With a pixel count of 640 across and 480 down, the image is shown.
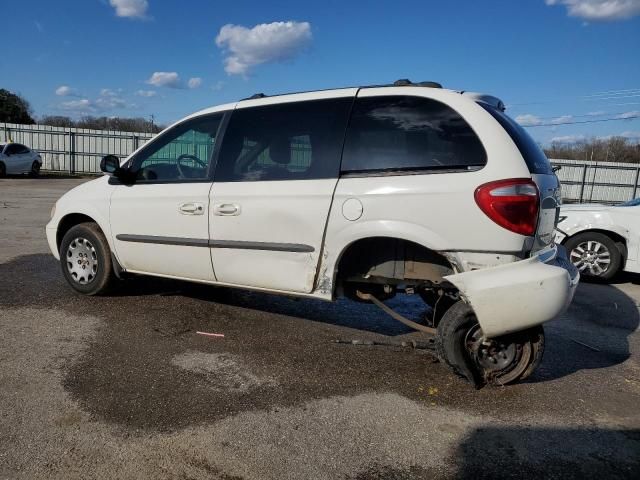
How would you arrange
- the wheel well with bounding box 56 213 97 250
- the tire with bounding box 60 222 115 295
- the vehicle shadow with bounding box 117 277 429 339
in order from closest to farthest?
1. the vehicle shadow with bounding box 117 277 429 339
2. the tire with bounding box 60 222 115 295
3. the wheel well with bounding box 56 213 97 250

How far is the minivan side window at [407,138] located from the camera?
3.44m

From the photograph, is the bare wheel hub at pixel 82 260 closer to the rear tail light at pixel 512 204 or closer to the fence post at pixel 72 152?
the rear tail light at pixel 512 204

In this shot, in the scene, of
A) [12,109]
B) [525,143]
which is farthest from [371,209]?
[12,109]

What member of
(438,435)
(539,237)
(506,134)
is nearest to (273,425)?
(438,435)

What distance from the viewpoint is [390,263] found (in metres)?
3.86

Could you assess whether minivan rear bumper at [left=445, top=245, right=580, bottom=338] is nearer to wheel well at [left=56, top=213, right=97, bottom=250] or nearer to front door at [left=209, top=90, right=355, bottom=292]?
front door at [left=209, top=90, right=355, bottom=292]

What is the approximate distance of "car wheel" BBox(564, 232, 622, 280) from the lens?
7.22m

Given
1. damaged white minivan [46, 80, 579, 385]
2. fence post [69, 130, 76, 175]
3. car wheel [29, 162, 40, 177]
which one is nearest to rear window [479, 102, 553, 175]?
damaged white minivan [46, 80, 579, 385]

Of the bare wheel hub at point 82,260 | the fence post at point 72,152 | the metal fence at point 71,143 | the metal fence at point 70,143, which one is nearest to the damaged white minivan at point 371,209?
the bare wheel hub at point 82,260

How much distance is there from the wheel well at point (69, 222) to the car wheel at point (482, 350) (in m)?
3.73

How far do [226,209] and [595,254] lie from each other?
18.3ft

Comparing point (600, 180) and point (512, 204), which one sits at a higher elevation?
point (600, 180)

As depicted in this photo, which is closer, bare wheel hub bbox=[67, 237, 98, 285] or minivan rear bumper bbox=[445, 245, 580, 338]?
minivan rear bumper bbox=[445, 245, 580, 338]

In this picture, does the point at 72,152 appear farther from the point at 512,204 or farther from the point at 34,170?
the point at 512,204
